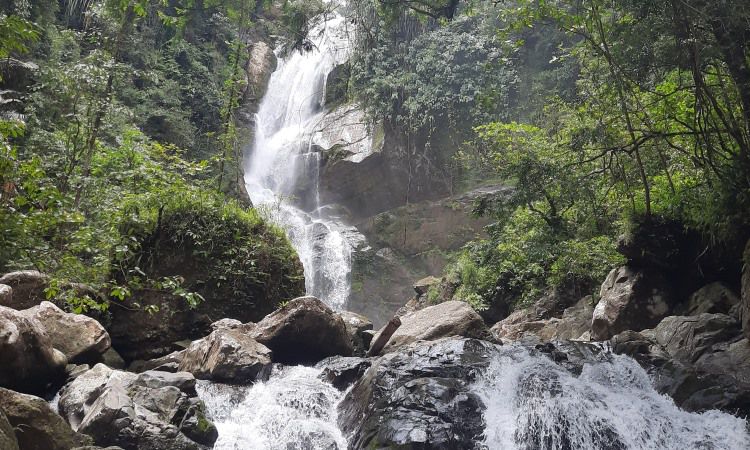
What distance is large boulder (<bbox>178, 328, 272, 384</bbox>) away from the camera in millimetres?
7855

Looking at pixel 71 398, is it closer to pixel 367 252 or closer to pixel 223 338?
pixel 223 338

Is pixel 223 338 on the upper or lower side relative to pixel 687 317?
upper

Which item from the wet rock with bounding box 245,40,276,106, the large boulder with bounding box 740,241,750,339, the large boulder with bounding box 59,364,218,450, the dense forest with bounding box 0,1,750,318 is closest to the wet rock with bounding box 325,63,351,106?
the dense forest with bounding box 0,1,750,318

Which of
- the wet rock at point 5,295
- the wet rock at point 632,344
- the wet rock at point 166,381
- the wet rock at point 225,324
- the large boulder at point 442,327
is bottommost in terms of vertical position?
the wet rock at point 632,344

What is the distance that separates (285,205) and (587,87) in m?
12.7

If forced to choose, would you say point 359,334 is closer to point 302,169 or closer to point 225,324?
point 225,324

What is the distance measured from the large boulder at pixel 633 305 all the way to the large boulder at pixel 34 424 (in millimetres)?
7536

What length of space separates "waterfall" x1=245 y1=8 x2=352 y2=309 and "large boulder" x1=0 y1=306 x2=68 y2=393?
12744mm

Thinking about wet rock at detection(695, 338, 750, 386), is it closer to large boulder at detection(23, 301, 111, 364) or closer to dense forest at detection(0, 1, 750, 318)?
dense forest at detection(0, 1, 750, 318)

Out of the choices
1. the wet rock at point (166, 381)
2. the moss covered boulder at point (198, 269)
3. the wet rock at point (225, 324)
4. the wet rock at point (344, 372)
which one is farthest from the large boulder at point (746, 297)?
the moss covered boulder at point (198, 269)

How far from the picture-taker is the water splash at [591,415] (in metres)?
6.01

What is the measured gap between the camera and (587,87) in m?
13.9

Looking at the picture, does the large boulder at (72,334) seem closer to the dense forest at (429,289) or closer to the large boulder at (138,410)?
the dense forest at (429,289)

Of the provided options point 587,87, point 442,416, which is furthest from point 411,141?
point 442,416
